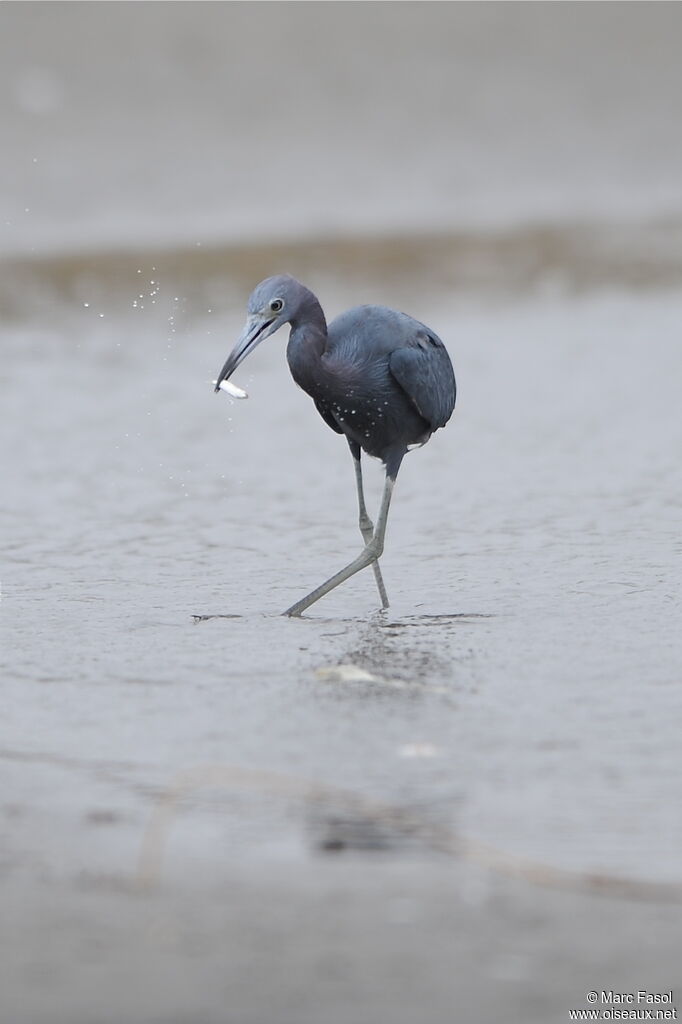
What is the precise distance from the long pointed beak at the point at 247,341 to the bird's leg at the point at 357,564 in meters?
0.74

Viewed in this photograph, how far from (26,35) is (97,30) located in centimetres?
64

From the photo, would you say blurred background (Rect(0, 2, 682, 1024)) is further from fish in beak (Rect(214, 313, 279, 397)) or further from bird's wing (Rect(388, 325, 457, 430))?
fish in beak (Rect(214, 313, 279, 397))

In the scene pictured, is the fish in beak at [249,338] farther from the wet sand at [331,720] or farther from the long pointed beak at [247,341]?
the wet sand at [331,720]

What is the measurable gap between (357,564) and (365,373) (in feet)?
2.11

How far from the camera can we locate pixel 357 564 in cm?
626

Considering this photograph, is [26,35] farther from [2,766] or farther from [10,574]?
[2,766]

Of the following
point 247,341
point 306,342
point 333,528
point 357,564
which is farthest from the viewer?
point 333,528

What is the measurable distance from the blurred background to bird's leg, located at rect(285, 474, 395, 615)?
11 centimetres

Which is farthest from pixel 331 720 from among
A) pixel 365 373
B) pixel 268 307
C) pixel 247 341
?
pixel 365 373

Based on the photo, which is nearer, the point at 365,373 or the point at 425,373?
the point at 365,373

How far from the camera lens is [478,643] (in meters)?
5.49

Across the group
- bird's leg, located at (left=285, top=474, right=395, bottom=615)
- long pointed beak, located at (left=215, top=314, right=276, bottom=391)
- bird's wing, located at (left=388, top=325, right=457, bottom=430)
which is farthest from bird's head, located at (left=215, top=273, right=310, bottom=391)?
bird's leg, located at (left=285, top=474, right=395, bottom=615)

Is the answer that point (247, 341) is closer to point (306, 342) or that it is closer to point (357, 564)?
point (306, 342)

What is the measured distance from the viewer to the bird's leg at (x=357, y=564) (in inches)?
236
